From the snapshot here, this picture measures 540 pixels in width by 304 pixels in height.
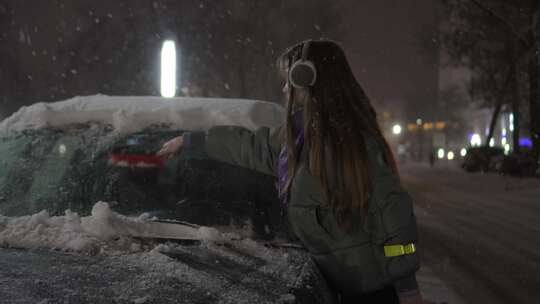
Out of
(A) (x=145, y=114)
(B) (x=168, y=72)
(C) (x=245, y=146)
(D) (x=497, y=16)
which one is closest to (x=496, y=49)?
(D) (x=497, y=16)

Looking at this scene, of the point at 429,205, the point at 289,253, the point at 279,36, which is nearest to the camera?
the point at 289,253

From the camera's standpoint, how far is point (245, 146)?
85.7 inches

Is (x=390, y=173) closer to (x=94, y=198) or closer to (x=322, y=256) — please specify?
(x=322, y=256)

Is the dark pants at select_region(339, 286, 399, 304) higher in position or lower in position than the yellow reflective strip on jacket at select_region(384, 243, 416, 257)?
lower

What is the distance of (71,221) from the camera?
7.96ft

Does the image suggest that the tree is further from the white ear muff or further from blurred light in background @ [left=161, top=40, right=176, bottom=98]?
the white ear muff

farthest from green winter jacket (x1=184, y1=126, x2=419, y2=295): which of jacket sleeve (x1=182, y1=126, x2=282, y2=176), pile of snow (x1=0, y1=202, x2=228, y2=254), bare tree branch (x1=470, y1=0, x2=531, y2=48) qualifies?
bare tree branch (x1=470, y1=0, x2=531, y2=48)

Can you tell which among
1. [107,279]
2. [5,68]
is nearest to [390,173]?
[107,279]

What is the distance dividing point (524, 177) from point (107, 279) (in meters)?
23.4

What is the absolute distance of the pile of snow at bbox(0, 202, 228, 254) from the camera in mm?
2270

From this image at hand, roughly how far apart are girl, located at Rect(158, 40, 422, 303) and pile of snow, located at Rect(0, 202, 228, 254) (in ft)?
2.23

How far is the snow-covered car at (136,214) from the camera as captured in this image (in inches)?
70.9

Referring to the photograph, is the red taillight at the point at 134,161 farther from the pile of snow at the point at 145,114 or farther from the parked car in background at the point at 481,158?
the parked car in background at the point at 481,158

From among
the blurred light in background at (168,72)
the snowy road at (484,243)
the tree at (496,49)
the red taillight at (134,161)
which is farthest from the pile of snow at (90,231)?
the tree at (496,49)
